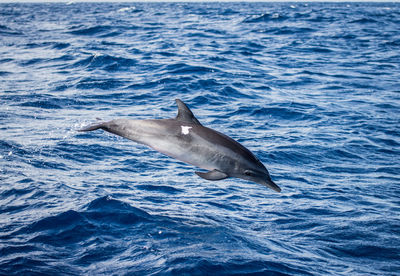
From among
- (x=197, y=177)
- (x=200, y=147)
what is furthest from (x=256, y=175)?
(x=197, y=177)

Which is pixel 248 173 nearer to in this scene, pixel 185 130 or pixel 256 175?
pixel 256 175

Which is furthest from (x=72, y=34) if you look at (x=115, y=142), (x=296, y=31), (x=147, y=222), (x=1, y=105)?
(x=147, y=222)

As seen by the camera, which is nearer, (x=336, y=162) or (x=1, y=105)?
(x=336, y=162)

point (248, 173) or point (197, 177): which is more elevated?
point (248, 173)

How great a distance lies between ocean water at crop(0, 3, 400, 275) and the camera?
20.5ft

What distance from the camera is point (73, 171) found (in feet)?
31.2

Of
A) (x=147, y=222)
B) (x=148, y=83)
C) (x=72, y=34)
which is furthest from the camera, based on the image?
(x=72, y=34)

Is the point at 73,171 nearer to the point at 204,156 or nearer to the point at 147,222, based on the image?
the point at 147,222

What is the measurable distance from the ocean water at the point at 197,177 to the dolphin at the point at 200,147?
1.10 metres

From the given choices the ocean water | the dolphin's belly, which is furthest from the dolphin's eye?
the ocean water

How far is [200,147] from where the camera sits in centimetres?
600

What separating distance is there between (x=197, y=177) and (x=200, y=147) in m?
3.84

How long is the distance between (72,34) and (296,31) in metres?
17.1

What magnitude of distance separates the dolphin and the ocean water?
1.10 m
